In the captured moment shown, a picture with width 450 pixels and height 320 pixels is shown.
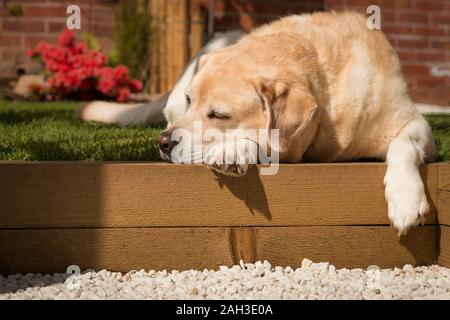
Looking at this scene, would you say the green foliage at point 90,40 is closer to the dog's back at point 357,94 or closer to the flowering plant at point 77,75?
the flowering plant at point 77,75

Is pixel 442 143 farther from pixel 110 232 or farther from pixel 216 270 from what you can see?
pixel 110 232

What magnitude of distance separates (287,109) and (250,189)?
14.4 inches

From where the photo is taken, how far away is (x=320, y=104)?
2.89 m

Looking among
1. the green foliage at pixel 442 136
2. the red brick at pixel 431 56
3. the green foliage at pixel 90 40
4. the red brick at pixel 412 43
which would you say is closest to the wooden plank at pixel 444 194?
the green foliage at pixel 442 136

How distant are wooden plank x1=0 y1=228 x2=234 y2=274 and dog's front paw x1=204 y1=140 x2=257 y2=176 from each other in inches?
10.2

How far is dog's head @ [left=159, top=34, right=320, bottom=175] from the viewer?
2.75 meters

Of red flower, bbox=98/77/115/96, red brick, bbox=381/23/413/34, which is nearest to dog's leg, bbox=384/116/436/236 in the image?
red flower, bbox=98/77/115/96

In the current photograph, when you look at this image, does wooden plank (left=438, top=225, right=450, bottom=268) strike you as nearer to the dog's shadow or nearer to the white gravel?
the white gravel

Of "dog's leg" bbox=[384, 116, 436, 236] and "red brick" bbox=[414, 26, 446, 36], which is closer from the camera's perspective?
"dog's leg" bbox=[384, 116, 436, 236]

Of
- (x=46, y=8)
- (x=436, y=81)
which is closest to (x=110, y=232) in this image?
(x=46, y=8)

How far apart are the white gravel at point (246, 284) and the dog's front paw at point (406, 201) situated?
0.72ft

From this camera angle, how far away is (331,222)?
9.00ft

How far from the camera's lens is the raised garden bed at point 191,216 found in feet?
8.61
